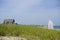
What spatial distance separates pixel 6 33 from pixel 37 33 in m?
1.28

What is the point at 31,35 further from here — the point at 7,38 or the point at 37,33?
the point at 7,38

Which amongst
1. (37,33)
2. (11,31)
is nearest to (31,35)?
(37,33)

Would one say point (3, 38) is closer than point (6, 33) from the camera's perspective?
Yes

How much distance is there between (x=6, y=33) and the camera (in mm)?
7309

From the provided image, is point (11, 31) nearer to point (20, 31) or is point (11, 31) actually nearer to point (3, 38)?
point (20, 31)

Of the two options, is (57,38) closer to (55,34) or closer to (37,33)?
(55,34)

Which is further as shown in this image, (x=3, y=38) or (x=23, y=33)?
(x=23, y=33)

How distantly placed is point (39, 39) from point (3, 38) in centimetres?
138

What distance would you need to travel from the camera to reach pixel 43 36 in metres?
7.29

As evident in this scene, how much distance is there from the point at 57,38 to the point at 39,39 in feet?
2.56

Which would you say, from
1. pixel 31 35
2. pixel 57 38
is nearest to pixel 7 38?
pixel 31 35

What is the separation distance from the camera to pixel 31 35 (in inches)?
285

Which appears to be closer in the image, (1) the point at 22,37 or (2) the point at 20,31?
(1) the point at 22,37

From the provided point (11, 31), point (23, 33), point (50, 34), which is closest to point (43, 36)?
point (50, 34)
